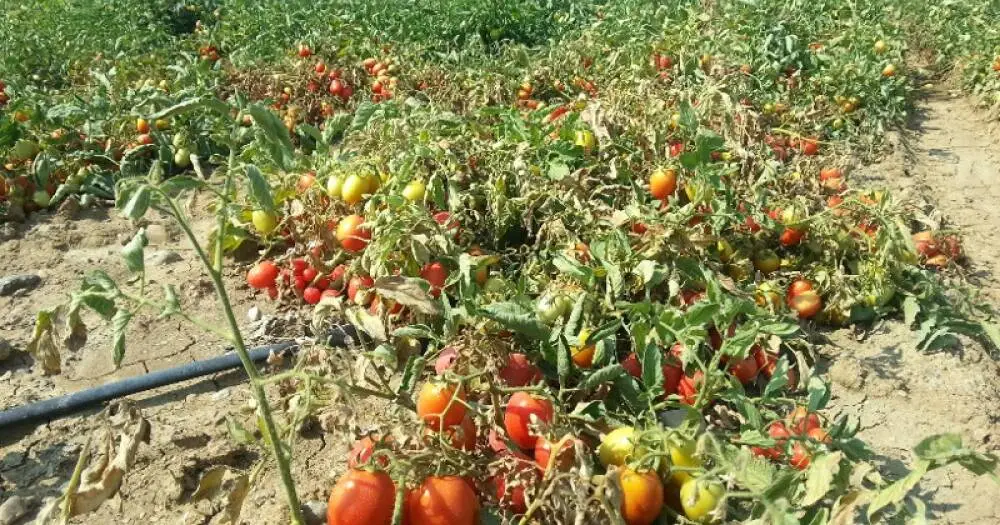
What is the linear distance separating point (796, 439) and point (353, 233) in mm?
1629

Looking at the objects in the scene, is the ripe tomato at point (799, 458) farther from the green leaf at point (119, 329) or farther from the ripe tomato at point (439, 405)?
the green leaf at point (119, 329)

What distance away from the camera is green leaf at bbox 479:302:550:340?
2086mm

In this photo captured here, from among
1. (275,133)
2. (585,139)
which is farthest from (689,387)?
(275,133)

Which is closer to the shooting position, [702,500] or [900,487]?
[900,487]

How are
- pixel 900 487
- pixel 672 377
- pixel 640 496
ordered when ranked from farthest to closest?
pixel 672 377
pixel 640 496
pixel 900 487

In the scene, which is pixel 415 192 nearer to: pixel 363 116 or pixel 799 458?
pixel 363 116

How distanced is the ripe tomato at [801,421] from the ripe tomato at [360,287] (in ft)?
4.52

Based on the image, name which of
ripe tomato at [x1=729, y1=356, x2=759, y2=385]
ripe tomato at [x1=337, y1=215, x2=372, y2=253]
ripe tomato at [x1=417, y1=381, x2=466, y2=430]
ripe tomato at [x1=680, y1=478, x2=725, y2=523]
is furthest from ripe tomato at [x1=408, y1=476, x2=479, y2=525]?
ripe tomato at [x1=337, y1=215, x2=372, y2=253]

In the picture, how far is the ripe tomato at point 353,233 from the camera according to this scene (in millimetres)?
2711

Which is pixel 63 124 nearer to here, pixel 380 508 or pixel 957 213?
pixel 380 508

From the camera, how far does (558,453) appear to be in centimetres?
171

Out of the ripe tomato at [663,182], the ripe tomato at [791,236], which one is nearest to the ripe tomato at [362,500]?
the ripe tomato at [663,182]

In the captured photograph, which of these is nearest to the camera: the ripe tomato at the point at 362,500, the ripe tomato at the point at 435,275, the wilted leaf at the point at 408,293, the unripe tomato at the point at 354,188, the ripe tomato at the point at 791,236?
the ripe tomato at the point at 362,500

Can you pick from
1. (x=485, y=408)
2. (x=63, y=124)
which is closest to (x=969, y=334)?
(x=485, y=408)
